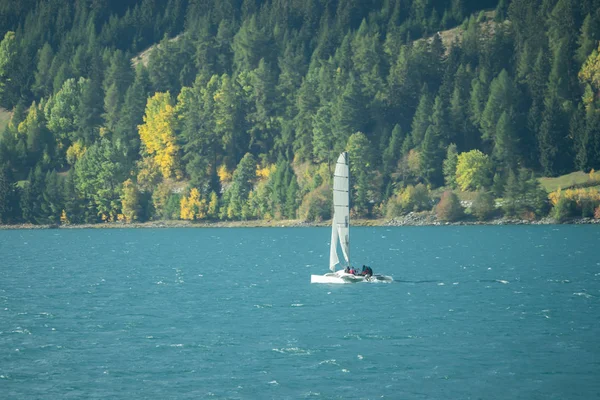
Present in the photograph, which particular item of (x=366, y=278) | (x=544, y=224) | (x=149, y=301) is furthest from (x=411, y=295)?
(x=544, y=224)

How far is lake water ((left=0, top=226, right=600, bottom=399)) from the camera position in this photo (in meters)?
49.6

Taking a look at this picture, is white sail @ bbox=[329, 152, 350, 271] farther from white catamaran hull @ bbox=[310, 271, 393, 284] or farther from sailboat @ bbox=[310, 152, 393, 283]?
white catamaran hull @ bbox=[310, 271, 393, 284]

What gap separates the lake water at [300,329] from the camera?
49.6 metres

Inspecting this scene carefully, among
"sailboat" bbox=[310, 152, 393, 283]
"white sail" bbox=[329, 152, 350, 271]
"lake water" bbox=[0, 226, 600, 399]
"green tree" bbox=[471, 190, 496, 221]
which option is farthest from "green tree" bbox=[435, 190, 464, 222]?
"white sail" bbox=[329, 152, 350, 271]

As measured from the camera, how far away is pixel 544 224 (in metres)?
193

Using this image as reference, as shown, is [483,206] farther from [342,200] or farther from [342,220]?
[342,200]

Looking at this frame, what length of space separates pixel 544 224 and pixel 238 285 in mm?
113206

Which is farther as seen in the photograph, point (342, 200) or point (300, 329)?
point (342, 200)

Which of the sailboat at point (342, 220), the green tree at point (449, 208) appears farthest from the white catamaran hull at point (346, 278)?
the green tree at point (449, 208)

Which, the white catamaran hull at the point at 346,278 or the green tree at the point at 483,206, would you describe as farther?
the green tree at the point at 483,206

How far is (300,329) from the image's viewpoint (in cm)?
6481

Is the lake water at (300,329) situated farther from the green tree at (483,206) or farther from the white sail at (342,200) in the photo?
the green tree at (483,206)

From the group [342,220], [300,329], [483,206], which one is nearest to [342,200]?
[342,220]

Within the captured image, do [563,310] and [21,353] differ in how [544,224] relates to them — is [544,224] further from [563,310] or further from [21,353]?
[21,353]
